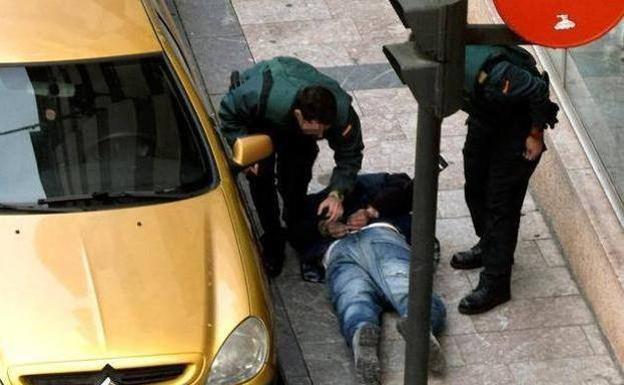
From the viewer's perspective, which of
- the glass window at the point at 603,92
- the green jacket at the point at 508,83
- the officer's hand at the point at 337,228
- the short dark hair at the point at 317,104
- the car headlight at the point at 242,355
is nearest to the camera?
the car headlight at the point at 242,355

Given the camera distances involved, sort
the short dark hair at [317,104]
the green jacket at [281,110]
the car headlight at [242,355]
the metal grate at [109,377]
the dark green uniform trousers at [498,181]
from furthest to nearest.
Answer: the green jacket at [281,110] → the dark green uniform trousers at [498,181] → the short dark hair at [317,104] → the car headlight at [242,355] → the metal grate at [109,377]

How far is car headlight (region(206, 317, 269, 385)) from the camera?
267 inches

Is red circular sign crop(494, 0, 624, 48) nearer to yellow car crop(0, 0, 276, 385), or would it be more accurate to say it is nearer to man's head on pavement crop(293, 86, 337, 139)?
yellow car crop(0, 0, 276, 385)

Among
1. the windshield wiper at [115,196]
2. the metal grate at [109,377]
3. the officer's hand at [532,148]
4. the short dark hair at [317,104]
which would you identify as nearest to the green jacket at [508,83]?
the officer's hand at [532,148]

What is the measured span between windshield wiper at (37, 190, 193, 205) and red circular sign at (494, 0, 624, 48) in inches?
103

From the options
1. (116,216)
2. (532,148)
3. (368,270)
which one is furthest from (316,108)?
(116,216)

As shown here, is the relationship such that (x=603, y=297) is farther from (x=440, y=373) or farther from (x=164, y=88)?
(x=164, y=88)

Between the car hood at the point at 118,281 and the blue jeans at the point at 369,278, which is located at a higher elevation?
the car hood at the point at 118,281

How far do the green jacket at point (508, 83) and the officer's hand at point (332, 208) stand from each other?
1.01 meters

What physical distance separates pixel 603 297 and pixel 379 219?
1.30 metres

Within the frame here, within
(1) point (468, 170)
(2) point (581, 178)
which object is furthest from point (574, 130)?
(1) point (468, 170)

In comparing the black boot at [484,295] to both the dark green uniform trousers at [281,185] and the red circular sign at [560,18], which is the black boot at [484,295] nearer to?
the dark green uniform trousers at [281,185]

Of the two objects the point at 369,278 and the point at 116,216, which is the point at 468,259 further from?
the point at 116,216

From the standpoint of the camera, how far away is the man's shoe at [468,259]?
8.87 metres
